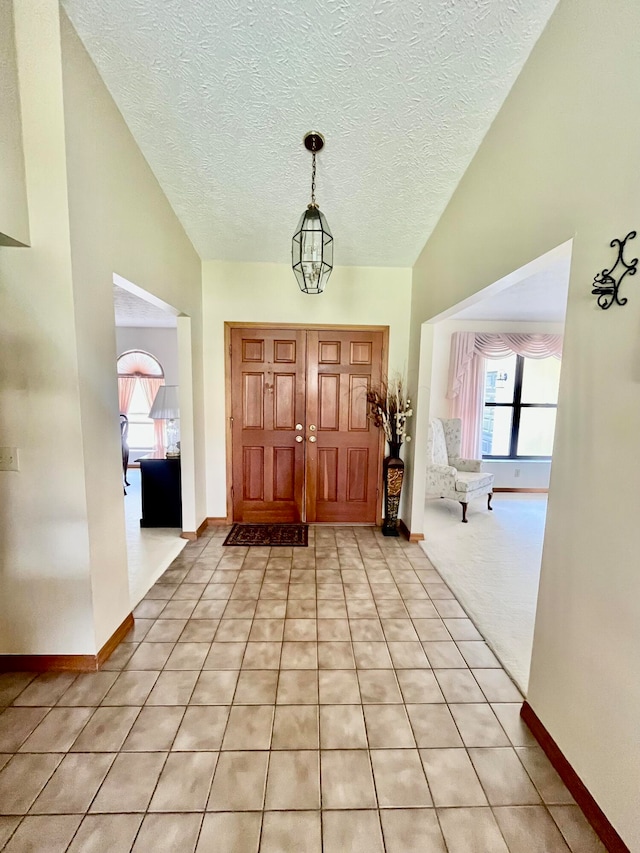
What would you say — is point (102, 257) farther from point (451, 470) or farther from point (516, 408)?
point (516, 408)

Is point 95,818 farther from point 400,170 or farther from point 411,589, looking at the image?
point 400,170

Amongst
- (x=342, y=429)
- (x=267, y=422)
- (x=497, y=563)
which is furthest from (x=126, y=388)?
(x=497, y=563)

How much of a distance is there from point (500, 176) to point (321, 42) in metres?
1.11

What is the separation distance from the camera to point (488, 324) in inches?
216

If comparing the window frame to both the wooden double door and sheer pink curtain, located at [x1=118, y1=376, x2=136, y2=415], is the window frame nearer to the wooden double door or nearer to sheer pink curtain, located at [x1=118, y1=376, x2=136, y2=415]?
the wooden double door

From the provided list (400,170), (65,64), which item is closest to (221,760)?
(65,64)

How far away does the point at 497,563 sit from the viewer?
11.2ft

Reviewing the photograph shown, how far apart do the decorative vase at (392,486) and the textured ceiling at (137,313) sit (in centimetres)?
266

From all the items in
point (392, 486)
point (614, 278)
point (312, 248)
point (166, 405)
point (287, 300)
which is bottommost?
point (392, 486)

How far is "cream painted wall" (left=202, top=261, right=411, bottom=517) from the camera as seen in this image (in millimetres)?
3812

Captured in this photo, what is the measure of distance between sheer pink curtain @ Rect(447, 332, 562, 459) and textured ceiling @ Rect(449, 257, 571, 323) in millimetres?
264

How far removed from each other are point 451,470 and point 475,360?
184cm

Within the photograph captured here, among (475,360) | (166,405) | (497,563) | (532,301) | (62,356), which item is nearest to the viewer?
(62,356)

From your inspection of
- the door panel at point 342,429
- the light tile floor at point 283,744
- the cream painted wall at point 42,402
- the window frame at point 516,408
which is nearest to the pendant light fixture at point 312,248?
the cream painted wall at point 42,402
